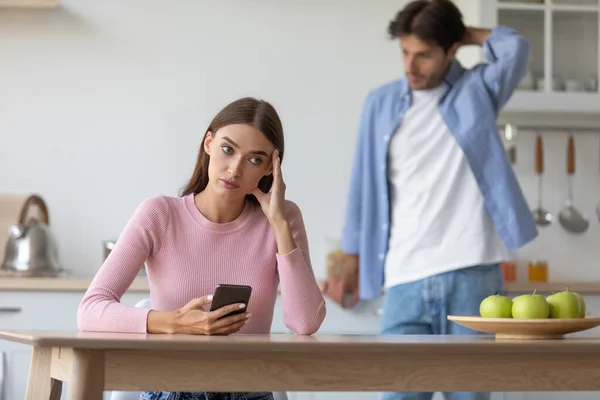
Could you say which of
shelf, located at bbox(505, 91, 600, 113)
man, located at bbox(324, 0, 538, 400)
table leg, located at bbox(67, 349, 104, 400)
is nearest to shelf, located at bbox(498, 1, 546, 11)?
shelf, located at bbox(505, 91, 600, 113)

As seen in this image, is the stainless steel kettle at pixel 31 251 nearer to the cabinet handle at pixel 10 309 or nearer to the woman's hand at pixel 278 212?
the cabinet handle at pixel 10 309

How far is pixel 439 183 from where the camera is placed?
2.77 meters

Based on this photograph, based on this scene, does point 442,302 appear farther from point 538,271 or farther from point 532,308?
point 538,271

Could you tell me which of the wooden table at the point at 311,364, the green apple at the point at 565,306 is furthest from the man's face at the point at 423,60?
the wooden table at the point at 311,364

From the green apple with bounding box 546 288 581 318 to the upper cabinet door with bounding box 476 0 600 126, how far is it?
6.75ft

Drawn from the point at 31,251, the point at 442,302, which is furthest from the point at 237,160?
the point at 31,251

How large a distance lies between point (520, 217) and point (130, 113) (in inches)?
72.4

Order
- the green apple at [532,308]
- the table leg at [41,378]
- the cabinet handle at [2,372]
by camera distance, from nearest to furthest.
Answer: the table leg at [41,378]
the green apple at [532,308]
the cabinet handle at [2,372]

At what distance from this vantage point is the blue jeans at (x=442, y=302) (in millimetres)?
2631

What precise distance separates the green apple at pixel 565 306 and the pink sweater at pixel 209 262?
1.62 feet

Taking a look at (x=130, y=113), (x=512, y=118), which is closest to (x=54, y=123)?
(x=130, y=113)

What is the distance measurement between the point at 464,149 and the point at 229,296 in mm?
1292

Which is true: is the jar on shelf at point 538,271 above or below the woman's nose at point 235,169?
above

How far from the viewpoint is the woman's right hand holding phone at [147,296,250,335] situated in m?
1.65
